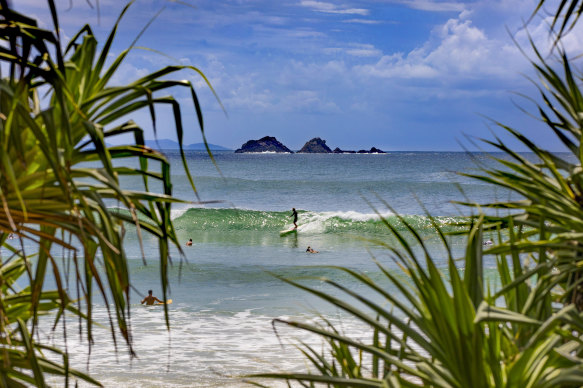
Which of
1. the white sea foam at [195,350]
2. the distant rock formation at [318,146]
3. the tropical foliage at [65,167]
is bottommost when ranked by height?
the white sea foam at [195,350]

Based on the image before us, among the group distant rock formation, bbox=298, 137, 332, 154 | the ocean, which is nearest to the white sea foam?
the ocean

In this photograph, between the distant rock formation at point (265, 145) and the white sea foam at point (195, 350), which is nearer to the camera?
the white sea foam at point (195, 350)

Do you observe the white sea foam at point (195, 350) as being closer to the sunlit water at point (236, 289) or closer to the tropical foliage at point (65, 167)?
the sunlit water at point (236, 289)

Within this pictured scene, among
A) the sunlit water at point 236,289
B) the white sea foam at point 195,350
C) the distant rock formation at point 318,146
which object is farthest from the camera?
the distant rock formation at point 318,146

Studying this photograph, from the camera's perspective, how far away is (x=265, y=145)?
149250 millimetres

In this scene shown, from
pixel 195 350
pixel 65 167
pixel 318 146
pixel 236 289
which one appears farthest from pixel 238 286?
pixel 318 146

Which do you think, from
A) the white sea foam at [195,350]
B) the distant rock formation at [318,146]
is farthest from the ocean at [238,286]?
the distant rock formation at [318,146]

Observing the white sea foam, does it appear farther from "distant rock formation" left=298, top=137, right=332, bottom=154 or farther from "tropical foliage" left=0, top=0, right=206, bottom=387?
"distant rock formation" left=298, top=137, right=332, bottom=154

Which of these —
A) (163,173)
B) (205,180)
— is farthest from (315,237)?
(205,180)

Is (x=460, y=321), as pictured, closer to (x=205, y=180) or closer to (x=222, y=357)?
(x=222, y=357)

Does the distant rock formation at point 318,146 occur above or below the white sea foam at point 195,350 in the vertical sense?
above

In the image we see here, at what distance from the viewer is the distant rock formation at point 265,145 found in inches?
5856

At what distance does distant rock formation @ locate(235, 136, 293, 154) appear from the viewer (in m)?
149

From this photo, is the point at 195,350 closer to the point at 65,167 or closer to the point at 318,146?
the point at 65,167
